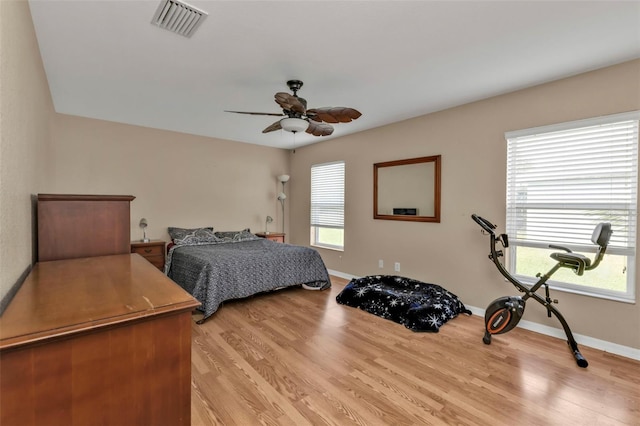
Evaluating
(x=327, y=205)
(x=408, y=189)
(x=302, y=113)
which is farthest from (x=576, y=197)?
(x=327, y=205)

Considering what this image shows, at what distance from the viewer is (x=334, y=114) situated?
2779 millimetres

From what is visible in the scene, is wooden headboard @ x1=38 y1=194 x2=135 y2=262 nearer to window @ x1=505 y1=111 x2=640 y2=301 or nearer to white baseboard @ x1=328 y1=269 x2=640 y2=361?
window @ x1=505 y1=111 x2=640 y2=301

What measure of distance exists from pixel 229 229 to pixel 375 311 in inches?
133

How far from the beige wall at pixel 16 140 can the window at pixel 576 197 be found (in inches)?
154

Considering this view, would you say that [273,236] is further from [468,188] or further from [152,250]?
[468,188]

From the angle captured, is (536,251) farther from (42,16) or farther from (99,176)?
(99,176)

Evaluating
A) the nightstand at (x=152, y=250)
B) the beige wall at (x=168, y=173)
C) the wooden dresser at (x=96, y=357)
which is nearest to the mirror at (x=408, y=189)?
the beige wall at (x=168, y=173)

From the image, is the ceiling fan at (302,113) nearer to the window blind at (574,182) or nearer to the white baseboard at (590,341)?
the window blind at (574,182)

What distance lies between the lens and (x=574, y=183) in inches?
111

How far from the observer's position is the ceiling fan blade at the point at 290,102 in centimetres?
250

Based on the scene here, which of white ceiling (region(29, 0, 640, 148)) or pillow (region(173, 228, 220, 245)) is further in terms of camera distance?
pillow (region(173, 228, 220, 245))

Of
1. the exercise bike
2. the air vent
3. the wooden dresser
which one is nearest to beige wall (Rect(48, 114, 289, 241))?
the air vent

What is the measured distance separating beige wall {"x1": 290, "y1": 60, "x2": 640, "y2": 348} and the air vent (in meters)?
2.17

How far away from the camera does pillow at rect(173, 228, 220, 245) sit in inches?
183
